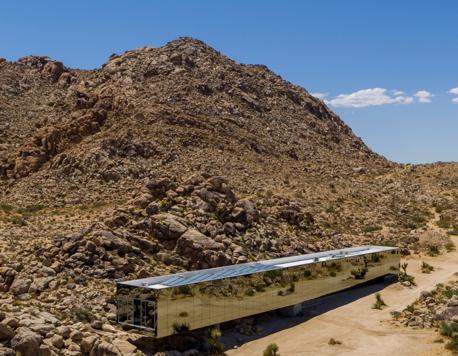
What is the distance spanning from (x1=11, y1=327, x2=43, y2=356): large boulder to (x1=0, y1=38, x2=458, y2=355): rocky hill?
0.21m

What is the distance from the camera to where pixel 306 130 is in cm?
8544

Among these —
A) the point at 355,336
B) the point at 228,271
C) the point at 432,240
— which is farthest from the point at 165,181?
the point at 432,240

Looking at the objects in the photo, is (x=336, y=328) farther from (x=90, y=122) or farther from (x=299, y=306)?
(x=90, y=122)

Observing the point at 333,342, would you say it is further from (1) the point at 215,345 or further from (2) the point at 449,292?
(2) the point at 449,292

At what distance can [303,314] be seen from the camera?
112 feet

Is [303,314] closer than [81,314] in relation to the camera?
No

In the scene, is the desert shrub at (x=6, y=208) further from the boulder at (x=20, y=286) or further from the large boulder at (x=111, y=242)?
the boulder at (x=20, y=286)

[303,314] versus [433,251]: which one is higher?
[433,251]

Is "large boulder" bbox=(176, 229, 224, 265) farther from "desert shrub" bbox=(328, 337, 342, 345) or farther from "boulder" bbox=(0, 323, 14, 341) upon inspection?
"boulder" bbox=(0, 323, 14, 341)

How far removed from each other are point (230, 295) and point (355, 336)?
23.4 ft

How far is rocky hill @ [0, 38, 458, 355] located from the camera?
99.6 feet

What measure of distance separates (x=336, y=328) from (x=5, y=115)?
5477 centimetres

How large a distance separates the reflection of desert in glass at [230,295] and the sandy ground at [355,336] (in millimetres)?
1698

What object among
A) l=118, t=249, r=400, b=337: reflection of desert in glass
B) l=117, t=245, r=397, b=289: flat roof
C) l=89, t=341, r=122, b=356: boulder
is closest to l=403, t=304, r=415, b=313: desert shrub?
l=118, t=249, r=400, b=337: reflection of desert in glass
